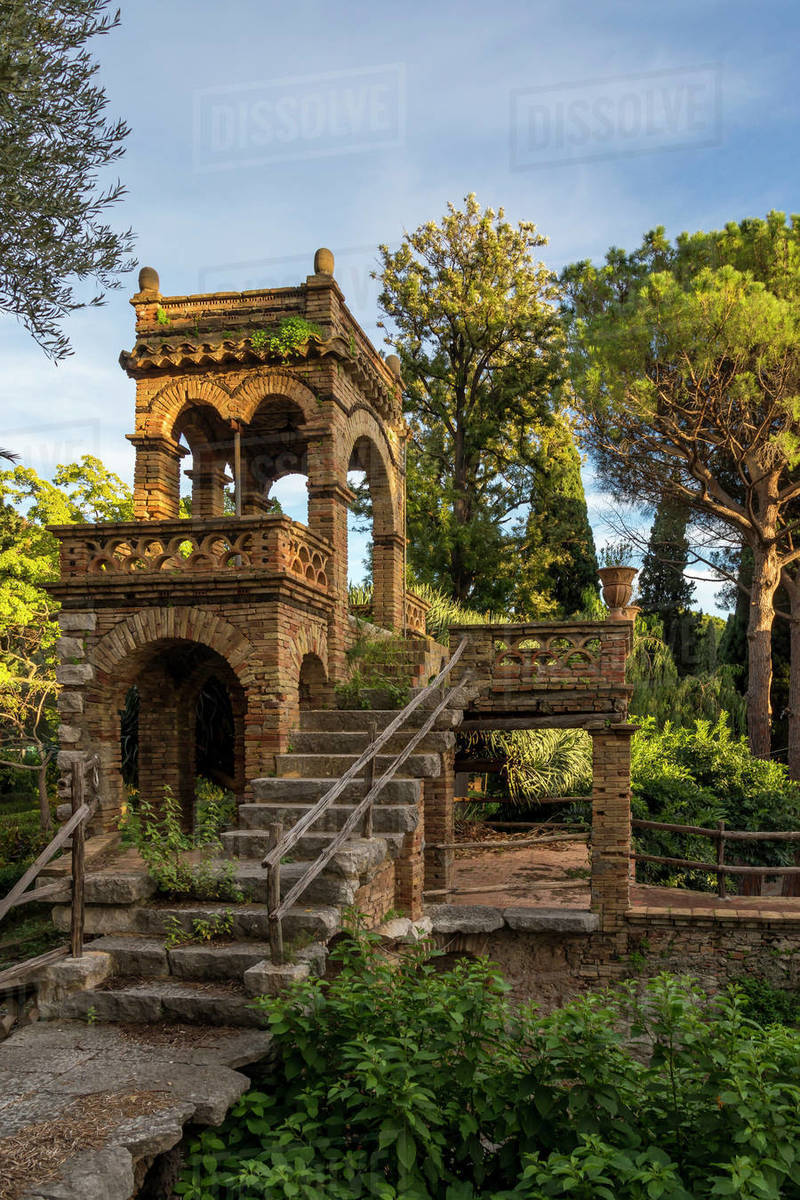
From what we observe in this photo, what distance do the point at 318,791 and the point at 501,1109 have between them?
4.43m

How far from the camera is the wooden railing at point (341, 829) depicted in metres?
6.15

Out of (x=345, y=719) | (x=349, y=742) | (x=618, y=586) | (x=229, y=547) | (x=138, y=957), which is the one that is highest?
(x=229, y=547)

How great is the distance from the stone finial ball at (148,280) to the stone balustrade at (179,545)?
3.79 metres

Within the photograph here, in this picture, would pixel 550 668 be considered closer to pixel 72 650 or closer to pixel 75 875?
pixel 72 650

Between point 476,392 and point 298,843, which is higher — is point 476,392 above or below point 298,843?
above

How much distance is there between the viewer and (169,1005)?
6176mm

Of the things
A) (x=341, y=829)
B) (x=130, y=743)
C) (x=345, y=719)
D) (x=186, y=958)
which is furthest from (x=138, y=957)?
(x=130, y=743)

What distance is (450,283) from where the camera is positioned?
22.1m

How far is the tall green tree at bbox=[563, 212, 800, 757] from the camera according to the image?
51.5 ft

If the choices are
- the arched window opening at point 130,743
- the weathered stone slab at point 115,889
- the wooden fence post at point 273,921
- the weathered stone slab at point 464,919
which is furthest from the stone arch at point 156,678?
the wooden fence post at point 273,921

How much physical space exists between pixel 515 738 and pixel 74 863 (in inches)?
407

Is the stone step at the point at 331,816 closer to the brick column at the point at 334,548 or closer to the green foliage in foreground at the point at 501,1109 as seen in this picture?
the brick column at the point at 334,548

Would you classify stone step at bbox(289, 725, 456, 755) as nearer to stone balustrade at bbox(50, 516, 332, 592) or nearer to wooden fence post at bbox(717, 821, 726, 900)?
stone balustrade at bbox(50, 516, 332, 592)

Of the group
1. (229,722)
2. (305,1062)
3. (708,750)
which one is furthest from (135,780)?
(708,750)
